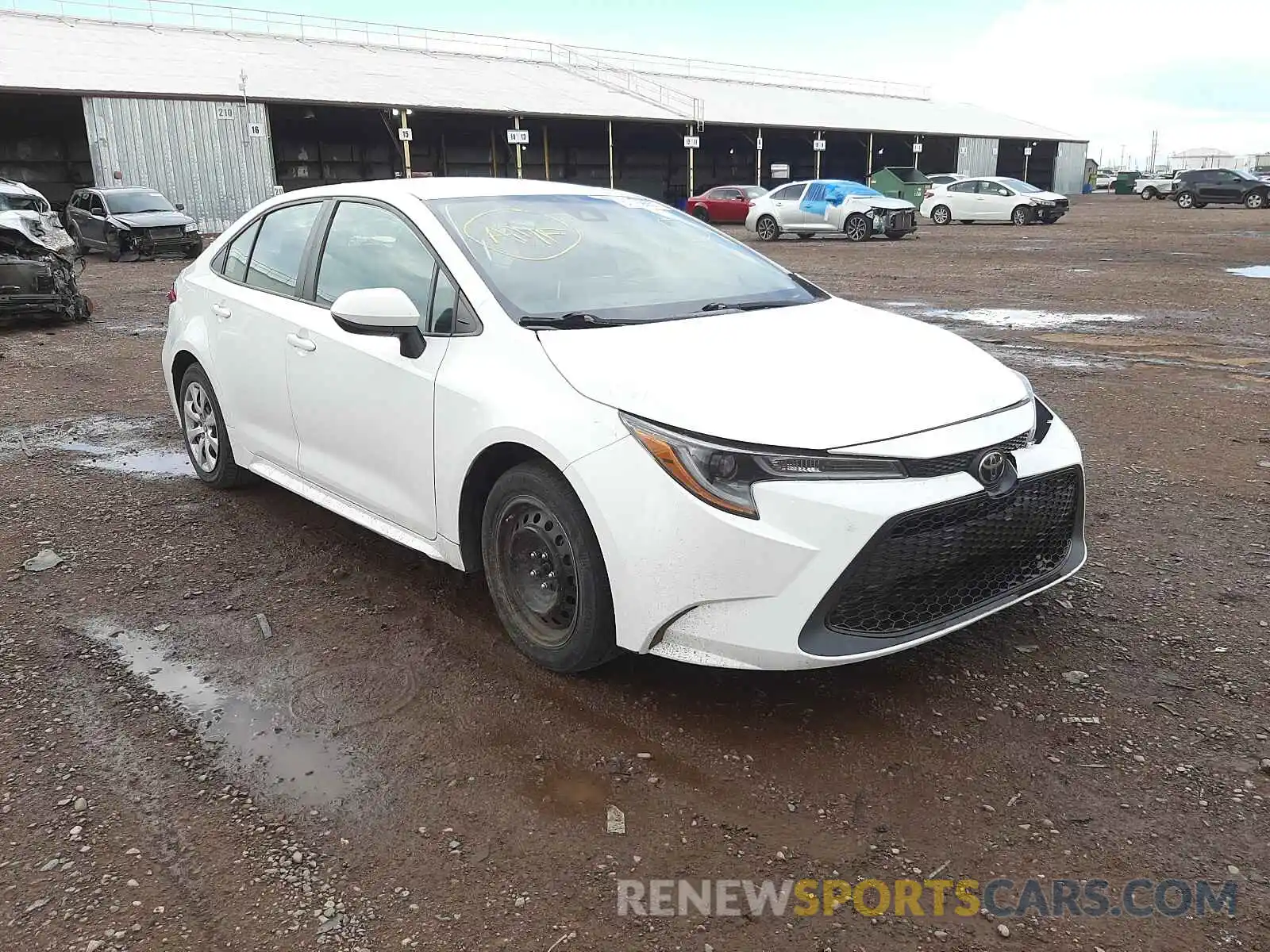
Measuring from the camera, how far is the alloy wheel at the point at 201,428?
17.0 feet

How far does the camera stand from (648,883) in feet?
7.87

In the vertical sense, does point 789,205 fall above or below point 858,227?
above

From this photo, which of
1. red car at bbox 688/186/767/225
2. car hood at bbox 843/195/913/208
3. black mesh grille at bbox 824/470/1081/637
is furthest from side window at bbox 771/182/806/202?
black mesh grille at bbox 824/470/1081/637

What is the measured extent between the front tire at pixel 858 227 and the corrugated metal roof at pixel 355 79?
1479cm

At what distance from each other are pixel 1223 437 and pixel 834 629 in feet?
14.9

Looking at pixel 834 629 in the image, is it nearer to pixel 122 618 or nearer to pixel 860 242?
pixel 122 618

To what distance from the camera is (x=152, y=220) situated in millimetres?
20984

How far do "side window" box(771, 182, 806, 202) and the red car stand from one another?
5146 mm

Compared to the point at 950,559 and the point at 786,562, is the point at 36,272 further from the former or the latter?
the point at 950,559

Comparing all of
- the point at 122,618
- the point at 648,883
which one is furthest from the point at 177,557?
the point at 648,883

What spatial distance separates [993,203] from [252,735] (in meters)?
31.3

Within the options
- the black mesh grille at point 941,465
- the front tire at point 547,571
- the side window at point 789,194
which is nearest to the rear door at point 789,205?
the side window at point 789,194

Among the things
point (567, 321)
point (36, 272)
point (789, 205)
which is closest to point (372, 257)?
point (567, 321)

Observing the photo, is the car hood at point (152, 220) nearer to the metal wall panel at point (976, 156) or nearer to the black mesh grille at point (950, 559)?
the black mesh grille at point (950, 559)
